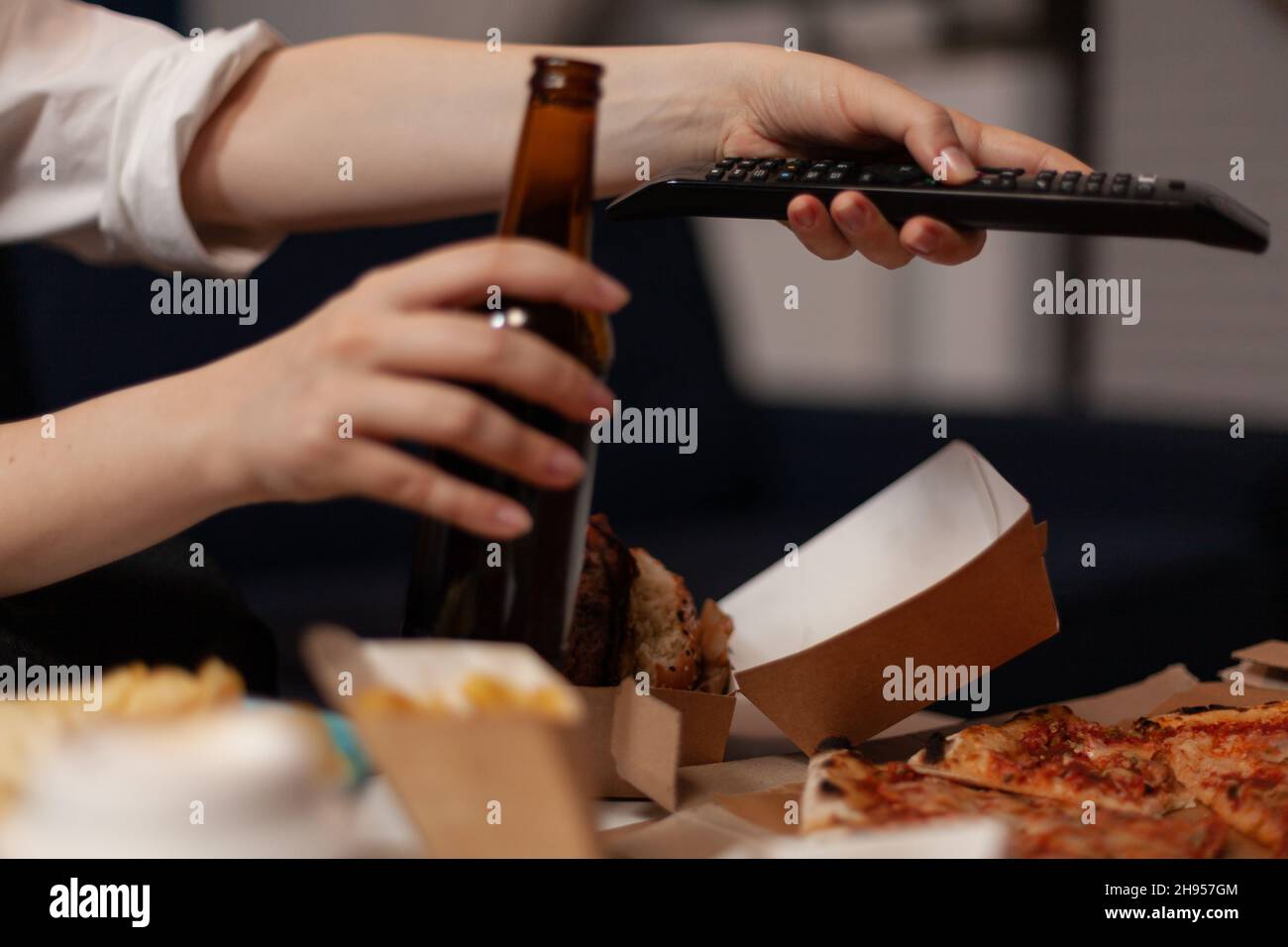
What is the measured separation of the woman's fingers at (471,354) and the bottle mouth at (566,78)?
0.41 feet

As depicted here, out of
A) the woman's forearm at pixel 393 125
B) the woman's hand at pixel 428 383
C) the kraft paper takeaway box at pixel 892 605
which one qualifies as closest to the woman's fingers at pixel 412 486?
the woman's hand at pixel 428 383

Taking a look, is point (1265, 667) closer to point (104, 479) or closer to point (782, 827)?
point (782, 827)

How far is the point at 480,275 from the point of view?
0.45 m

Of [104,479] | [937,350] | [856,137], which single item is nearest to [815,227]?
[856,137]

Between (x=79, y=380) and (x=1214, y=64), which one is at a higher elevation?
(x=1214, y=64)

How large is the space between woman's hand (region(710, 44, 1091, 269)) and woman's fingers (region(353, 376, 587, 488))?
33 centimetres

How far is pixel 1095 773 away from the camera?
0.66 meters

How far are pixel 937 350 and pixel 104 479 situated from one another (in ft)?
9.47

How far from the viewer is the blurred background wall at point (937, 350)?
5.88 ft

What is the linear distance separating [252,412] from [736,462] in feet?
6.59

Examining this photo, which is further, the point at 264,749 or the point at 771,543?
the point at 771,543

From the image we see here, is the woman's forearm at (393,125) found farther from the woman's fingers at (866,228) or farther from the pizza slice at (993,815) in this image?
the pizza slice at (993,815)
